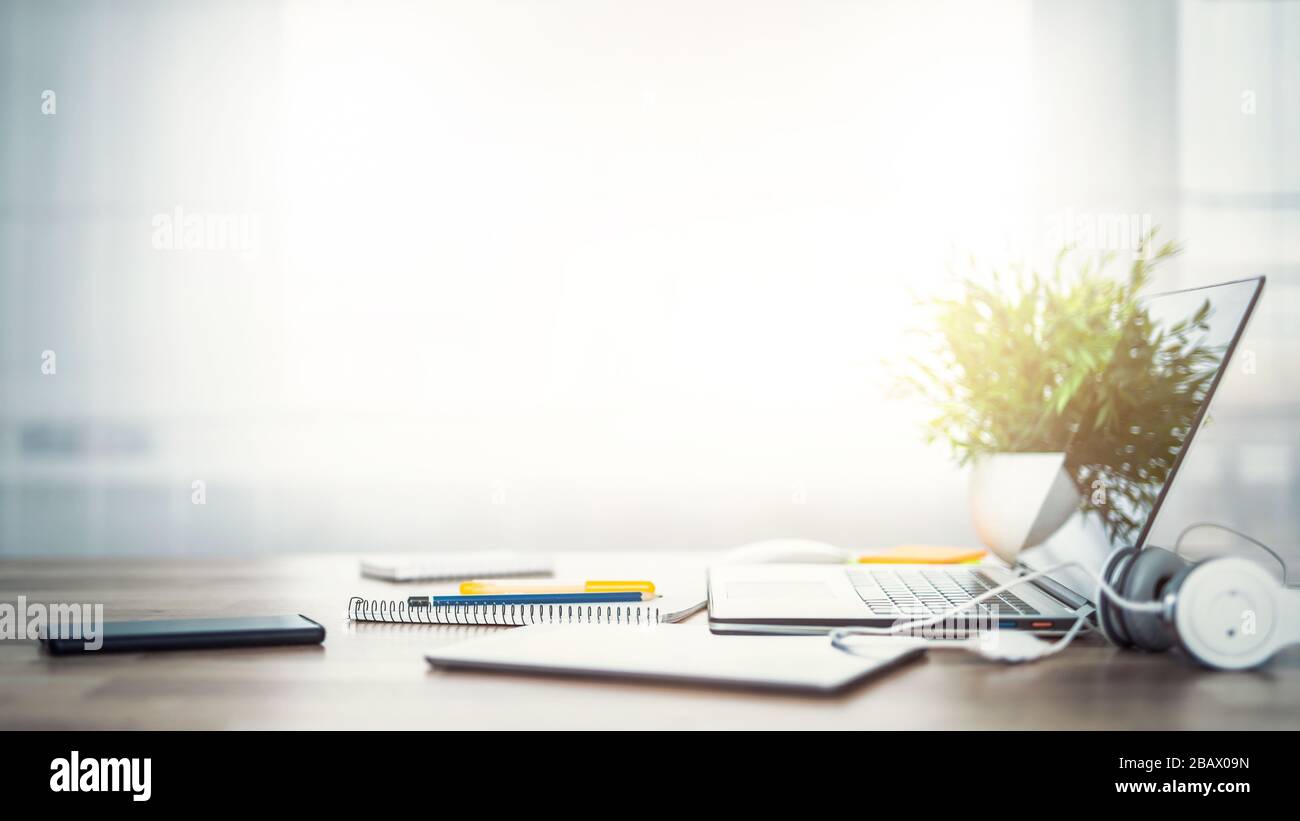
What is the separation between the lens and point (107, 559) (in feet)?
4.58

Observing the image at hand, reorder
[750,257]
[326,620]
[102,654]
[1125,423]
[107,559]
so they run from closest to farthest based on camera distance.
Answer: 1. [102,654]
2. [326,620]
3. [1125,423]
4. [107,559]
5. [750,257]

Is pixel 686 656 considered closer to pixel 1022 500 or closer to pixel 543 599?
pixel 543 599

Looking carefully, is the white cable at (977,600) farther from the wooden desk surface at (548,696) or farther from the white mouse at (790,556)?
the white mouse at (790,556)

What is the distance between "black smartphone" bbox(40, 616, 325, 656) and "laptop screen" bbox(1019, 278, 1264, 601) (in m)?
0.63

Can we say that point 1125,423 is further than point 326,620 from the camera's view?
Yes

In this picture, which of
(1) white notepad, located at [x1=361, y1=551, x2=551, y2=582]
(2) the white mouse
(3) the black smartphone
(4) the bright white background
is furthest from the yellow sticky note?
(4) the bright white background

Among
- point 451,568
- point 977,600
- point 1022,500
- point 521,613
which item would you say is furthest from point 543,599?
point 1022,500

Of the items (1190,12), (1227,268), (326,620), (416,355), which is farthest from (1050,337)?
(1190,12)

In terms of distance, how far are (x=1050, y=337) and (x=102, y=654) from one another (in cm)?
95

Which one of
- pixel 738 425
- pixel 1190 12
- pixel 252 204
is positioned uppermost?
pixel 1190 12

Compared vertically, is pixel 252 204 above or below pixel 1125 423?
above

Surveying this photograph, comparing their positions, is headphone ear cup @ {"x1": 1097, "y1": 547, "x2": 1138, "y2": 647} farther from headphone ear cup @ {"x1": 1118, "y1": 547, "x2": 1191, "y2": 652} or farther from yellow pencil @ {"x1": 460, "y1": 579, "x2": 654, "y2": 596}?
yellow pencil @ {"x1": 460, "y1": 579, "x2": 654, "y2": 596}
